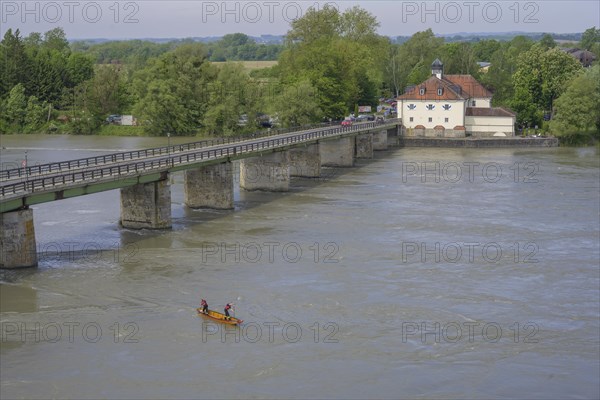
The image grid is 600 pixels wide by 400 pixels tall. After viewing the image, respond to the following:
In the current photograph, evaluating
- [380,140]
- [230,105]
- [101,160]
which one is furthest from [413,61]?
[101,160]

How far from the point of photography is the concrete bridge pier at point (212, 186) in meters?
60.4

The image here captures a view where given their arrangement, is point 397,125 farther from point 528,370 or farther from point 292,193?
point 528,370

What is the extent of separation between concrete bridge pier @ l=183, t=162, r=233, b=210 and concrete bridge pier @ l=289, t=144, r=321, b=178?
18.5 meters

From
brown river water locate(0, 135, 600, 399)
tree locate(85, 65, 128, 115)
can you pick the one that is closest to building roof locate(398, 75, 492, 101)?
brown river water locate(0, 135, 600, 399)

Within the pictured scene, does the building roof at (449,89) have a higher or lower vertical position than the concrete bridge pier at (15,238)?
higher

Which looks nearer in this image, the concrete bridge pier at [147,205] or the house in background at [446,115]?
the concrete bridge pier at [147,205]

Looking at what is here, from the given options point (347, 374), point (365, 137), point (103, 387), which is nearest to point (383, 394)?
point (347, 374)

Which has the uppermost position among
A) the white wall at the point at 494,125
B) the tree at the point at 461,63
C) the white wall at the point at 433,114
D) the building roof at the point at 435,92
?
the tree at the point at 461,63

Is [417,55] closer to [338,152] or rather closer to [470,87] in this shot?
[470,87]

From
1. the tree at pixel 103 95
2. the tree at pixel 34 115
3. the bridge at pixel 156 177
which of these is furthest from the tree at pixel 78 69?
the bridge at pixel 156 177

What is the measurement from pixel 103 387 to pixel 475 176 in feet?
181

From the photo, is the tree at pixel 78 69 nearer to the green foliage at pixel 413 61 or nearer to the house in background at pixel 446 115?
the green foliage at pixel 413 61

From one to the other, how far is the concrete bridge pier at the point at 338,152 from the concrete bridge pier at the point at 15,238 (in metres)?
49.3

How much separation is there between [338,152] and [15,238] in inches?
2008
